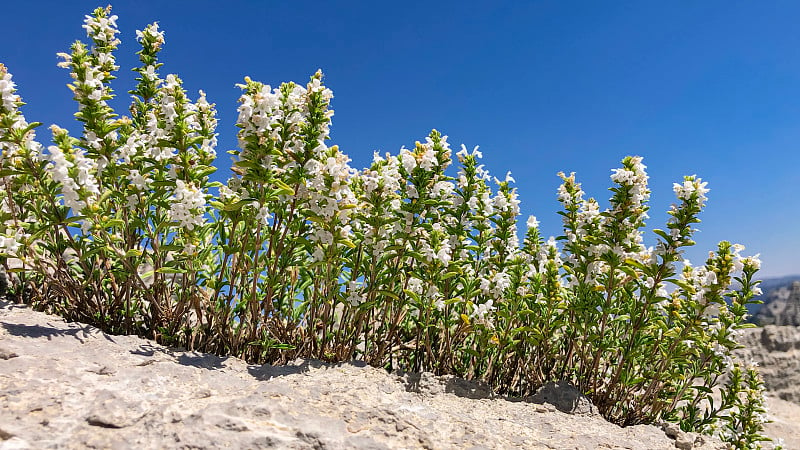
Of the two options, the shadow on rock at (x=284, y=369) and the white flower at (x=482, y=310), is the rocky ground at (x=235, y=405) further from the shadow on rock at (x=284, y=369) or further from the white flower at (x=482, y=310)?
the white flower at (x=482, y=310)

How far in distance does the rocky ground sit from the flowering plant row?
385 millimetres

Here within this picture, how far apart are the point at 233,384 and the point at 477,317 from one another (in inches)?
87.1

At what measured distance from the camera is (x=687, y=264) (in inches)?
223

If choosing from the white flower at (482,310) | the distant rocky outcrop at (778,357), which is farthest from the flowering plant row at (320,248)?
the distant rocky outcrop at (778,357)

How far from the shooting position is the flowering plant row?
4.23 meters

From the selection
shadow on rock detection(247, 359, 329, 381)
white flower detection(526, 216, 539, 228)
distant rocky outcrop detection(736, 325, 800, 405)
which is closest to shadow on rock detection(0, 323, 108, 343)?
shadow on rock detection(247, 359, 329, 381)

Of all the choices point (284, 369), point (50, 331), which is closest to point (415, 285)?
point (284, 369)

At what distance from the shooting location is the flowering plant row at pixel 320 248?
4234 mm

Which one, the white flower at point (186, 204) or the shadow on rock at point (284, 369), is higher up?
the white flower at point (186, 204)

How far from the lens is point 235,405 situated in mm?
3355

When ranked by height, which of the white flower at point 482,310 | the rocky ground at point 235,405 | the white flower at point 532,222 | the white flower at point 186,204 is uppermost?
the white flower at point 532,222

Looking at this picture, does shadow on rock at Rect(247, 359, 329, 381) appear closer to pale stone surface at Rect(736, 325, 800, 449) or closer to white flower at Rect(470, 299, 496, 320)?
white flower at Rect(470, 299, 496, 320)

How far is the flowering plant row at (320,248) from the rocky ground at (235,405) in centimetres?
38

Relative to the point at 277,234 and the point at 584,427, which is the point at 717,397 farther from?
the point at 277,234
